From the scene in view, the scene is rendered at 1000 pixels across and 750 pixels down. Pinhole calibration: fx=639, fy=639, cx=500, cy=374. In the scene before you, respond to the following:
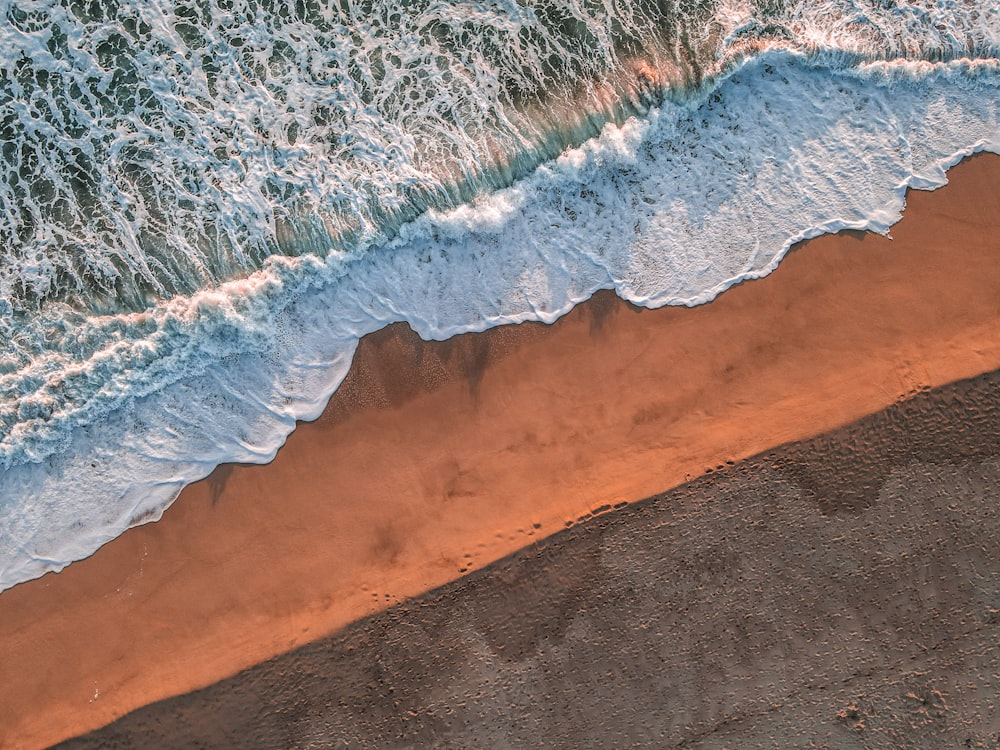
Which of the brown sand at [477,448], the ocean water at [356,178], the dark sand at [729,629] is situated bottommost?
the dark sand at [729,629]

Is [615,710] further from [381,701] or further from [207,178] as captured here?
[207,178]

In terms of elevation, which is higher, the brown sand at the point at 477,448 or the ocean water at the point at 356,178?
the ocean water at the point at 356,178

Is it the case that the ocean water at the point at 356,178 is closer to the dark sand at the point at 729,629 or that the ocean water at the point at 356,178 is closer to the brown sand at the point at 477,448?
the brown sand at the point at 477,448

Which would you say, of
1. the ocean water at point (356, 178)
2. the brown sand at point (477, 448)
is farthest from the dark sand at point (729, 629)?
the ocean water at point (356, 178)

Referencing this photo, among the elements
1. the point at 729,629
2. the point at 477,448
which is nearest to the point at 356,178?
the point at 477,448

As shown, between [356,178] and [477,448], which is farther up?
[356,178]

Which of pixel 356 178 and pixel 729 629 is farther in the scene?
pixel 356 178

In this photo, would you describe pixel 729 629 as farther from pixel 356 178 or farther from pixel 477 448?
pixel 356 178

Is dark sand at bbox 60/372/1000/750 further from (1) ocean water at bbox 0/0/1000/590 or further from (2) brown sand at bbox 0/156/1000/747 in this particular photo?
(1) ocean water at bbox 0/0/1000/590
